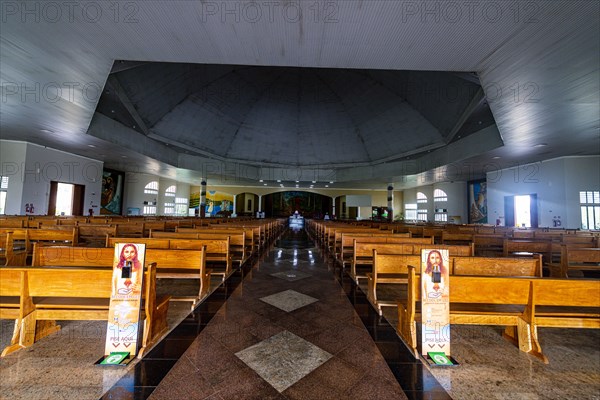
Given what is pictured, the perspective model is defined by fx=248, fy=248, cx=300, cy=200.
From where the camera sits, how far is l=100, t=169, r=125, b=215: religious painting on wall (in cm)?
1635

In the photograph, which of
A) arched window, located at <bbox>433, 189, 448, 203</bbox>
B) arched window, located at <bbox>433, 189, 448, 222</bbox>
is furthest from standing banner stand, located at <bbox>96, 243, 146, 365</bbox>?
arched window, located at <bbox>433, 189, 448, 203</bbox>

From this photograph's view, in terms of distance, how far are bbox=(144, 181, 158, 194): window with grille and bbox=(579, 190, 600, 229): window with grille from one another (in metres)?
25.8

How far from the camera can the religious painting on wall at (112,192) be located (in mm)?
A: 16348

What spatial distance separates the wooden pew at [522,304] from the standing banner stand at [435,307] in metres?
0.09

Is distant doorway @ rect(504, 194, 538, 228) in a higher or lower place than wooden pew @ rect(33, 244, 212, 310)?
higher

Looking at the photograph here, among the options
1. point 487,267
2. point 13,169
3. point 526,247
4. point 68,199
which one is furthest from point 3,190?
point 526,247

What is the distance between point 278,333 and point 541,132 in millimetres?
10645

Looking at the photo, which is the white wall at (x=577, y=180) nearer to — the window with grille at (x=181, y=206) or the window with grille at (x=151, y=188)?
the window with grille at (x=151, y=188)

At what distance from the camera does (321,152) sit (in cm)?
1870

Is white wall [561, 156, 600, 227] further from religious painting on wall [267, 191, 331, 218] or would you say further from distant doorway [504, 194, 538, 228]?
religious painting on wall [267, 191, 331, 218]

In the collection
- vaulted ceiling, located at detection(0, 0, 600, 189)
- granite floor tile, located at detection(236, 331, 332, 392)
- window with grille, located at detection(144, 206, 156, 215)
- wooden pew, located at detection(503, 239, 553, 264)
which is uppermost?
vaulted ceiling, located at detection(0, 0, 600, 189)

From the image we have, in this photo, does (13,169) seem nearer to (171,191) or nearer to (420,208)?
(171,191)

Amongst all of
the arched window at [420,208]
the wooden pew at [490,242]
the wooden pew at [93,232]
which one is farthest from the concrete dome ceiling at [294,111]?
the arched window at [420,208]

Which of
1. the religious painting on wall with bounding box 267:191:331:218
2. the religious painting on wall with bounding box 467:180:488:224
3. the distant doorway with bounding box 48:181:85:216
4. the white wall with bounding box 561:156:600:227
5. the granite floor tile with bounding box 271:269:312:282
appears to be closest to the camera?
the granite floor tile with bounding box 271:269:312:282
